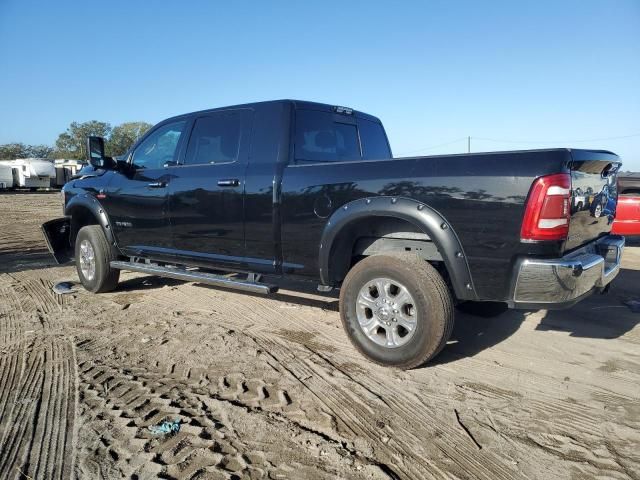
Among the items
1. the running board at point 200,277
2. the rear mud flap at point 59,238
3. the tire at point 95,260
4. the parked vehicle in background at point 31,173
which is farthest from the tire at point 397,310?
the parked vehicle in background at point 31,173

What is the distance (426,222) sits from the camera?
336 cm

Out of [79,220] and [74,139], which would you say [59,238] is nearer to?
[79,220]

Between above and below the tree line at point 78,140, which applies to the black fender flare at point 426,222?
below

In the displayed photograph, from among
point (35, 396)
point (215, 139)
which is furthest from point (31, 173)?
point (35, 396)

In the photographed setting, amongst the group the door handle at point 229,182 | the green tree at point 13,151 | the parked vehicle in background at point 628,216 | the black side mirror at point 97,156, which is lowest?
the parked vehicle in background at point 628,216

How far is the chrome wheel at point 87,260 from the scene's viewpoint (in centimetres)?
603

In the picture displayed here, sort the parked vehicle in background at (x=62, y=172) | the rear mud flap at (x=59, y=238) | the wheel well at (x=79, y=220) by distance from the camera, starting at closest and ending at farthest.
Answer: the wheel well at (x=79, y=220) → the rear mud flap at (x=59, y=238) → the parked vehicle in background at (x=62, y=172)

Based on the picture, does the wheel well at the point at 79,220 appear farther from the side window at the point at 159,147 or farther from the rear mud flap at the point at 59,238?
the side window at the point at 159,147

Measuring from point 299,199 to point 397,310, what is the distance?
121 centimetres

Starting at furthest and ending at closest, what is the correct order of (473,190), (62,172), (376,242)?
Answer: (62,172) → (376,242) → (473,190)

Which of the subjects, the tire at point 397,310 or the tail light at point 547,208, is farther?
the tire at point 397,310

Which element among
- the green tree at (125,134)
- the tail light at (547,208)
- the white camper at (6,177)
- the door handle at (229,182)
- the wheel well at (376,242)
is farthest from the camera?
the green tree at (125,134)

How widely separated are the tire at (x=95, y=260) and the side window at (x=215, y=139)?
1706 millimetres

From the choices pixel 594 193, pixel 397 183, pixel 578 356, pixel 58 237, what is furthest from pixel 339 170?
pixel 58 237
